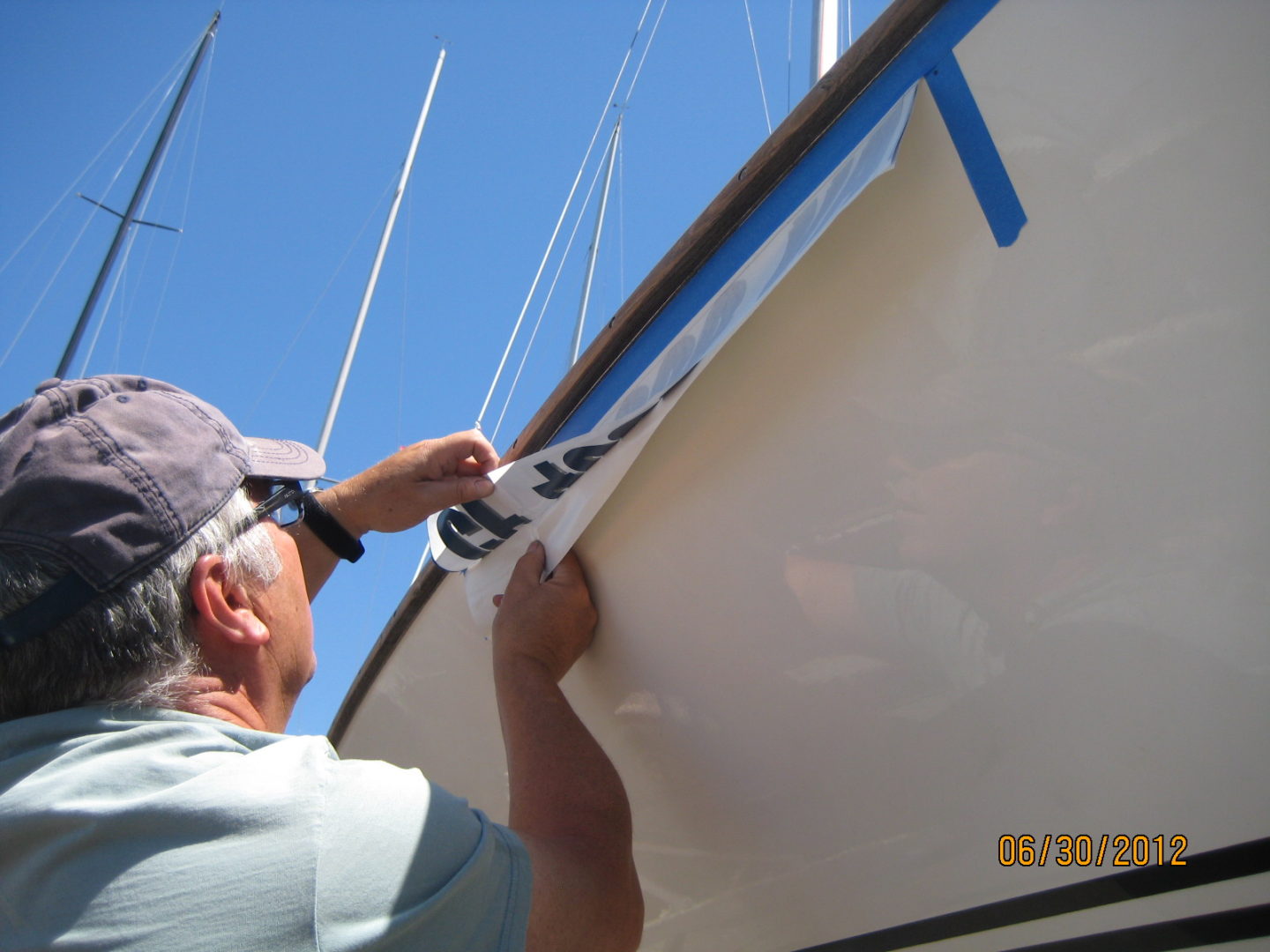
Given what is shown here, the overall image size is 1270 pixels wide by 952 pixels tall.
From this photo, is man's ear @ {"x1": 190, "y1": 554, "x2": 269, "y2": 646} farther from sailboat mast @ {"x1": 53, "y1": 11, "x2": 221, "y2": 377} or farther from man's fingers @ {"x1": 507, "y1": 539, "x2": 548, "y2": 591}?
sailboat mast @ {"x1": 53, "y1": 11, "x2": 221, "y2": 377}

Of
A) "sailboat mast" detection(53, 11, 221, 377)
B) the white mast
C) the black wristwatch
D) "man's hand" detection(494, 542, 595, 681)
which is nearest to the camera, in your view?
"man's hand" detection(494, 542, 595, 681)

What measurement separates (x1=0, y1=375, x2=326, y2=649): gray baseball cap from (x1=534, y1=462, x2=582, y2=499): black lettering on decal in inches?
18.2

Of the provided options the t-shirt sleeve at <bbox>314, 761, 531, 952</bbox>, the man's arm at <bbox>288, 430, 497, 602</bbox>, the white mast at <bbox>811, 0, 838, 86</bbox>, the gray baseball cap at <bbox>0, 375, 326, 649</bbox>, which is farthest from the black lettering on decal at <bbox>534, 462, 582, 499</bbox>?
the white mast at <bbox>811, 0, 838, 86</bbox>

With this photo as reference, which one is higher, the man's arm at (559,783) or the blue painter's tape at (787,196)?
the blue painter's tape at (787,196)

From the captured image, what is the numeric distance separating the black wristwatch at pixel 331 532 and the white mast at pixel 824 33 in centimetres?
179

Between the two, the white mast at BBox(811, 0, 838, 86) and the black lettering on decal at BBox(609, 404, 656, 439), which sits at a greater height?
the white mast at BBox(811, 0, 838, 86)

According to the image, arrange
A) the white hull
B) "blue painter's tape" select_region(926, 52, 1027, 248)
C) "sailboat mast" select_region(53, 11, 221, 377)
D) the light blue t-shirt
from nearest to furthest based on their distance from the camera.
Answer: the light blue t-shirt < the white hull < "blue painter's tape" select_region(926, 52, 1027, 248) < "sailboat mast" select_region(53, 11, 221, 377)

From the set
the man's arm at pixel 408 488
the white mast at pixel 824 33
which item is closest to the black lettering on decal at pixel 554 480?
the man's arm at pixel 408 488

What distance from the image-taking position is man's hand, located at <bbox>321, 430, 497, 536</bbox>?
4.84 ft

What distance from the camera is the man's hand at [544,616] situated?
4.25 ft

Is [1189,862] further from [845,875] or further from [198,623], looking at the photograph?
[198,623]

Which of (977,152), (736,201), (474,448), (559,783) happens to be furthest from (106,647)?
(977,152)

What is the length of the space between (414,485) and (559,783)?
64 centimetres

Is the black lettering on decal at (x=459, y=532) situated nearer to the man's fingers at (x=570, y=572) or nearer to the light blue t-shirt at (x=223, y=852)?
the man's fingers at (x=570, y=572)
